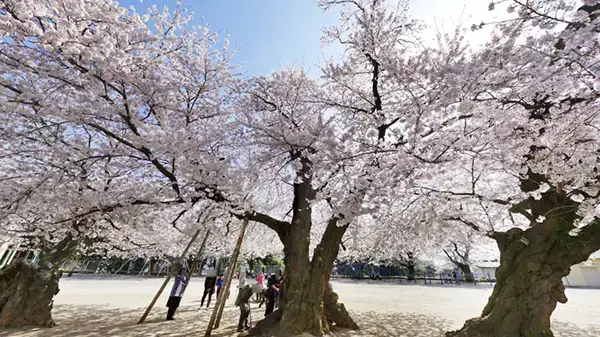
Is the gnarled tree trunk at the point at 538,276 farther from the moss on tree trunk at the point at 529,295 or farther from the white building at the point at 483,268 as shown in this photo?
the white building at the point at 483,268

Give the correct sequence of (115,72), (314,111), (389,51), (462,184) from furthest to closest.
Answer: (462,184) → (314,111) → (389,51) → (115,72)

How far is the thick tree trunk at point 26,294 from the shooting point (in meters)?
7.22

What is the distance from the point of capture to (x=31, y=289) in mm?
7516

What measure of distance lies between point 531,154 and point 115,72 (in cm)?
747

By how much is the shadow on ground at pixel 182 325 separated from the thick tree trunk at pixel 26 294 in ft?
1.42

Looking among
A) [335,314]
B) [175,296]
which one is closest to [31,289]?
[175,296]

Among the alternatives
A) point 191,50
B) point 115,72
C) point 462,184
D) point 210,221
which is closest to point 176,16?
point 191,50

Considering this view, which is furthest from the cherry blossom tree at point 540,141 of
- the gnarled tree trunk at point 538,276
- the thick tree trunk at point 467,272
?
the thick tree trunk at point 467,272

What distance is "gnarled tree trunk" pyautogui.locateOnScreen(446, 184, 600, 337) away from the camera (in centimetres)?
539

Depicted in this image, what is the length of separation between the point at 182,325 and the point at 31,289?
4098 millimetres

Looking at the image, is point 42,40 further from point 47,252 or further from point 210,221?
point 47,252

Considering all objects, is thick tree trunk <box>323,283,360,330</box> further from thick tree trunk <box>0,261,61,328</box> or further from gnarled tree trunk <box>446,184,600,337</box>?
thick tree trunk <box>0,261,61,328</box>

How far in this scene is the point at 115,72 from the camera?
4691 mm

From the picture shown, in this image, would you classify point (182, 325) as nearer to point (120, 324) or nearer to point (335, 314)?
point (120, 324)
